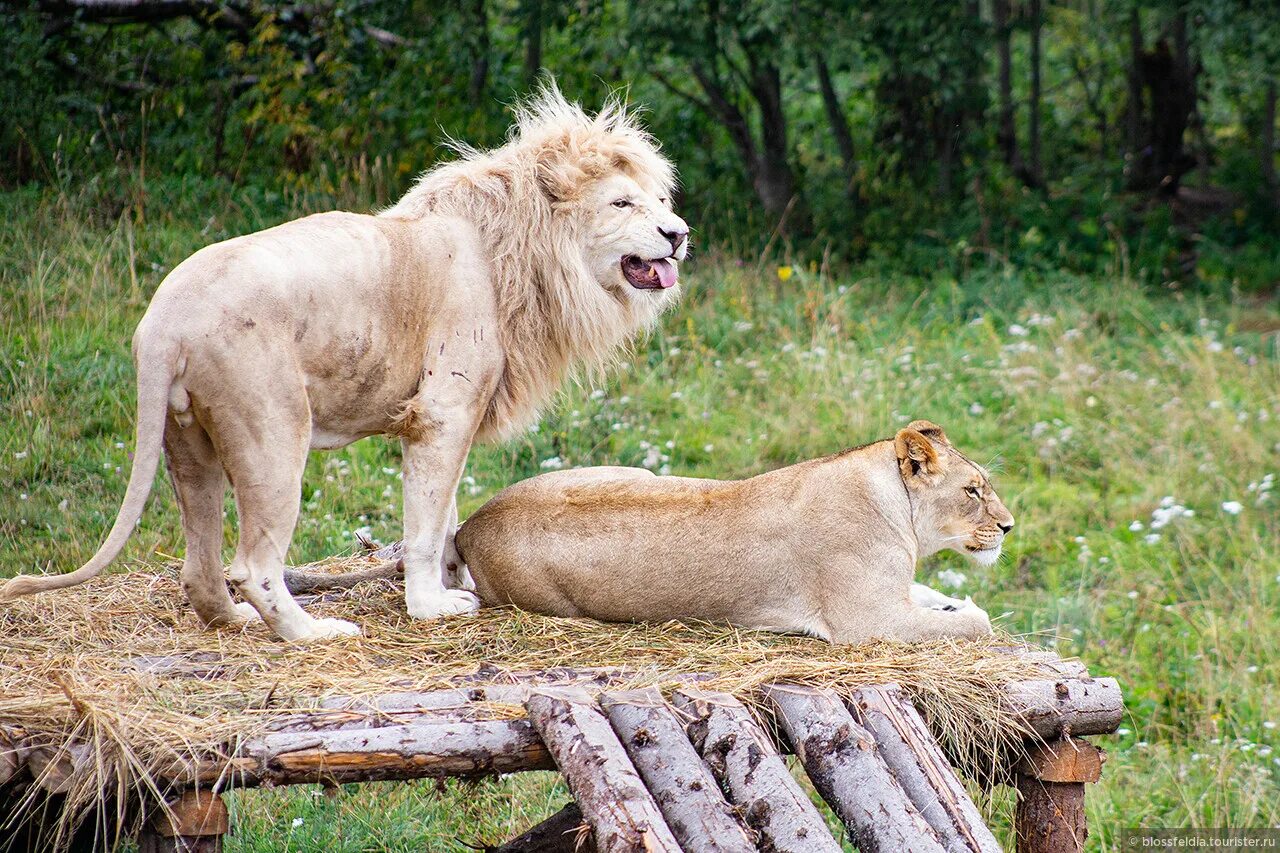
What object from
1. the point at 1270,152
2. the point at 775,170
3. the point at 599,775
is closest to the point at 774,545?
the point at 599,775

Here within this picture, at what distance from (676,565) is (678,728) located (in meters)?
1.04

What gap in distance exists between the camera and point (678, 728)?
3.66 meters

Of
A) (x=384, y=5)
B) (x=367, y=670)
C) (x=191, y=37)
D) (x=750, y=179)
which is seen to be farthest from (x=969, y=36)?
(x=367, y=670)

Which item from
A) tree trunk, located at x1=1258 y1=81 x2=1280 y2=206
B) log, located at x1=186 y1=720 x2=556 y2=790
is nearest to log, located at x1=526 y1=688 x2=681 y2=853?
log, located at x1=186 y1=720 x2=556 y2=790

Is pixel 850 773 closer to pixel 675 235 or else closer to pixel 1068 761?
pixel 1068 761

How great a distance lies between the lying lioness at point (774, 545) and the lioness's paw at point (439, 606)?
0.13 meters

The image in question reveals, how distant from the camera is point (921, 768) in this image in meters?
3.71

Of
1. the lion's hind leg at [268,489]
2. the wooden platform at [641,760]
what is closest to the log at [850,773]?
the wooden platform at [641,760]

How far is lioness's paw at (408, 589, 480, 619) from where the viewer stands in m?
4.73

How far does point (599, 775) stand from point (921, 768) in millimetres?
885

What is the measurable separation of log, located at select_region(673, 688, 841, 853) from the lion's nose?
69.7 inches

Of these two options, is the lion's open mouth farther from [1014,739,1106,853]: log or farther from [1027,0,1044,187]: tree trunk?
[1027,0,1044,187]: tree trunk

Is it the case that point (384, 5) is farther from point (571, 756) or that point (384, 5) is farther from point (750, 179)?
point (571, 756)

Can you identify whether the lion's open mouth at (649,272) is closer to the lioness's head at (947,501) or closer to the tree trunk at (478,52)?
the lioness's head at (947,501)
